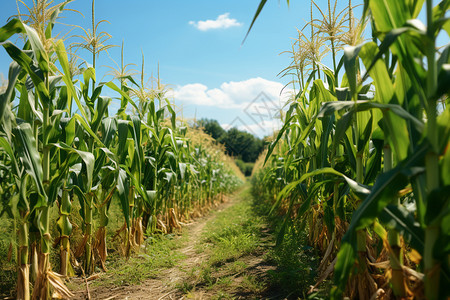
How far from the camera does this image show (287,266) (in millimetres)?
2680

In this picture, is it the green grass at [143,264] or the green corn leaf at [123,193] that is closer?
the green corn leaf at [123,193]

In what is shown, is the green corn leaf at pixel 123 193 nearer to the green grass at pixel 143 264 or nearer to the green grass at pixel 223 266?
the green grass at pixel 143 264

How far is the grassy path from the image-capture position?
256 centimetres

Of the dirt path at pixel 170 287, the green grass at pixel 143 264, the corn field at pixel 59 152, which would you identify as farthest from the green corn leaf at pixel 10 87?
the green grass at pixel 143 264

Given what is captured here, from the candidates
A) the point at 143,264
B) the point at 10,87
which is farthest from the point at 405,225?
the point at 143,264

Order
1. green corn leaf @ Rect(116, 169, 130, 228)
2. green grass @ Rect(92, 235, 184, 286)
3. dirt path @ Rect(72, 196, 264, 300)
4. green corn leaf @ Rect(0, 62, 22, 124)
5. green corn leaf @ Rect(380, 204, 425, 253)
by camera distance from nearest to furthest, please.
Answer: green corn leaf @ Rect(380, 204, 425, 253)
green corn leaf @ Rect(0, 62, 22, 124)
dirt path @ Rect(72, 196, 264, 300)
green corn leaf @ Rect(116, 169, 130, 228)
green grass @ Rect(92, 235, 184, 286)

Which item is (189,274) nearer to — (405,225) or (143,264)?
(143,264)

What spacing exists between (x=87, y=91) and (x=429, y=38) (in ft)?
9.22

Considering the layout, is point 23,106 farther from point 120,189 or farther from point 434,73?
point 434,73

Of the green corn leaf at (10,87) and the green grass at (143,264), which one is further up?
the green corn leaf at (10,87)

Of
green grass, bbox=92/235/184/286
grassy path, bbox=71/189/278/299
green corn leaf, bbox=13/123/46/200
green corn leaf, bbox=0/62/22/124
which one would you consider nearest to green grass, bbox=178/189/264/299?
grassy path, bbox=71/189/278/299

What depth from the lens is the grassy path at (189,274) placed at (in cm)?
256

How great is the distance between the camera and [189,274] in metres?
2.97

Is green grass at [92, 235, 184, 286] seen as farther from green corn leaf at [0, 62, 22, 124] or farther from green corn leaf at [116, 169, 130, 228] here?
green corn leaf at [0, 62, 22, 124]
